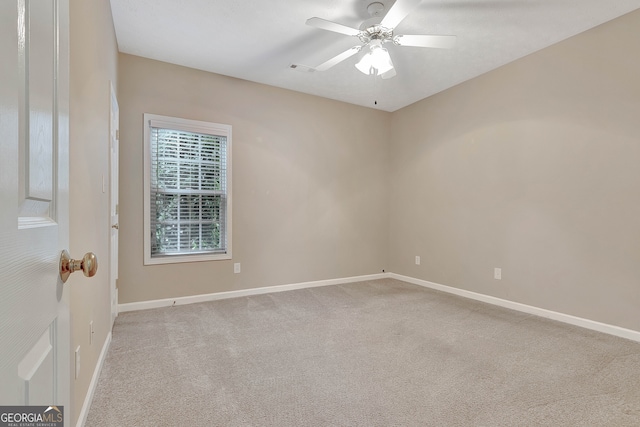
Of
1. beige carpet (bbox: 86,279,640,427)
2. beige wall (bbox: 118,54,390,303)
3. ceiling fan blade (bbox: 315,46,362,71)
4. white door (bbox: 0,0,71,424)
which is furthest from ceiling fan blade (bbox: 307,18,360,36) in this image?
beige carpet (bbox: 86,279,640,427)

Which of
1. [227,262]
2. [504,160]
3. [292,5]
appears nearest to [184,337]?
[227,262]

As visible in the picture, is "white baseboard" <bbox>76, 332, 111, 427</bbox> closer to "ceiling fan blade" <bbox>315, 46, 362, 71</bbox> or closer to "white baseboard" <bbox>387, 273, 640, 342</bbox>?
"ceiling fan blade" <bbox>315, 46, 362, 71</bbox>

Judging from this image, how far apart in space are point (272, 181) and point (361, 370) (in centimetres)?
270

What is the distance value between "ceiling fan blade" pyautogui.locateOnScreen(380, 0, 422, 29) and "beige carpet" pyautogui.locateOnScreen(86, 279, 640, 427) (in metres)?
2.41

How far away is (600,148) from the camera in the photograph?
9.57 ft

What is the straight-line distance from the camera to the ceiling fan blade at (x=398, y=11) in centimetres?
204

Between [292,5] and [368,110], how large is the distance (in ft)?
8.87

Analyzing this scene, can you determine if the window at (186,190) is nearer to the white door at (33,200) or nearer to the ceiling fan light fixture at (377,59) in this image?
the ceiling fan light fixture at (377,59)

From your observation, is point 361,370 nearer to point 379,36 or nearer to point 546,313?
point 546,313

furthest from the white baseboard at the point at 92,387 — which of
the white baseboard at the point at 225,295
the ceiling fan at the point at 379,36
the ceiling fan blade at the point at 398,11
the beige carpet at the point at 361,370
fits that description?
the ceiling fan blade at the point at 398,11

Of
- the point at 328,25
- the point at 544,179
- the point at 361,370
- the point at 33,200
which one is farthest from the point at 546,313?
the point at 33,200

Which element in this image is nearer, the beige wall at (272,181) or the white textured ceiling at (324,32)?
the white textured ceiling at (324,32)

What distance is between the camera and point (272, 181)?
425 cm

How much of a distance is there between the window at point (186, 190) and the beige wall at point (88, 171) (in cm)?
109
